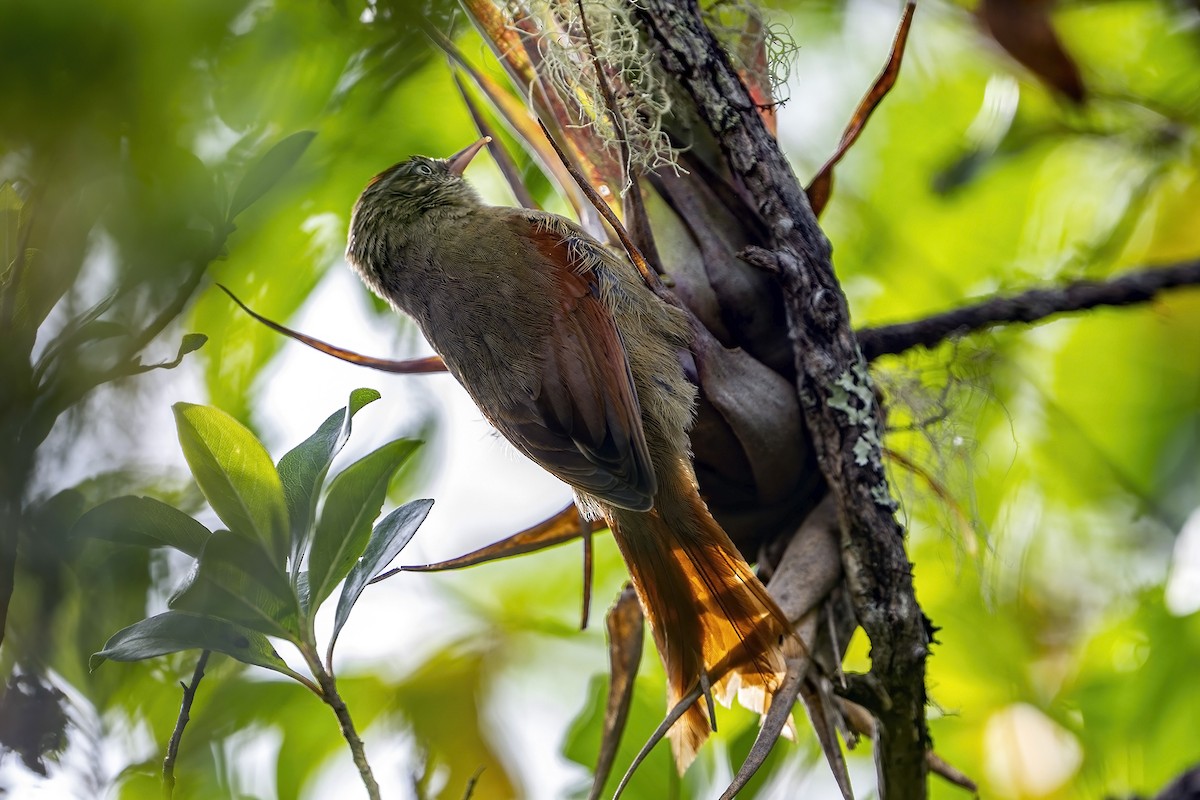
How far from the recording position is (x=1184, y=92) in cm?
312

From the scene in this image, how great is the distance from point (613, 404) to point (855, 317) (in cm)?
189

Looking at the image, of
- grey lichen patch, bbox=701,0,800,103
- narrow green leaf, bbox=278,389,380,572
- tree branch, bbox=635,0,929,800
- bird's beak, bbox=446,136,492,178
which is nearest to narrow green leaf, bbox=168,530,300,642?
narrow green leaf, bbox=278,389,380,572

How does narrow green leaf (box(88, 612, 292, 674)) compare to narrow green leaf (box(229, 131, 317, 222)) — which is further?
narrow green leaf (box(229, 131, 317, 222))

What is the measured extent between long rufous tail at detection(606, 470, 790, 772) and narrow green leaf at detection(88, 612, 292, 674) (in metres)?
0.81

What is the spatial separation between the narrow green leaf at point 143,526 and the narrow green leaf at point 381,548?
245 mm

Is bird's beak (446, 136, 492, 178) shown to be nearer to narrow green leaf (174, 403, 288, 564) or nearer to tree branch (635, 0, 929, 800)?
tree branch (635, 0, 929, 800)

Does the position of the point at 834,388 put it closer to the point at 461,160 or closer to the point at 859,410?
the point at 859,410

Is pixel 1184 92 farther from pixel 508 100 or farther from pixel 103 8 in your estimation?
pixel 103 8

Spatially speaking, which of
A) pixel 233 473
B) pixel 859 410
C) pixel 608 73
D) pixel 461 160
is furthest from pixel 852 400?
pixel 461 160

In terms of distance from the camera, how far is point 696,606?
215cm

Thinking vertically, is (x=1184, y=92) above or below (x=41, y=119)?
above

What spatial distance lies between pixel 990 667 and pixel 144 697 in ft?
7.88

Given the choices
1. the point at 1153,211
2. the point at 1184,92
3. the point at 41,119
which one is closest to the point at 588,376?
the point at 41,119

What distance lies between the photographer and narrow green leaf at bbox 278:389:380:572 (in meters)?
1.75
